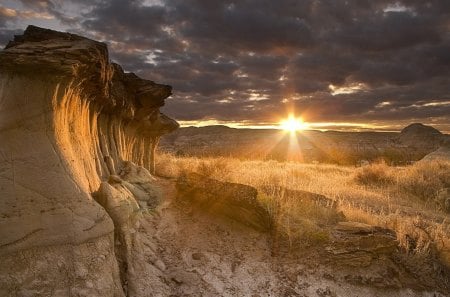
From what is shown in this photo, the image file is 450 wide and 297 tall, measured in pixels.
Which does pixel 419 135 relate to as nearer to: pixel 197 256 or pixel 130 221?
pixel 197 256

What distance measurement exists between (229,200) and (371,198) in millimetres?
7938

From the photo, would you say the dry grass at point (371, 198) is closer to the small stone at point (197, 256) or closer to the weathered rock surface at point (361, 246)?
the weathered rock surface at point (361, 246)

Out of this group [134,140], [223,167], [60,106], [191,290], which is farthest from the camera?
[223,167]

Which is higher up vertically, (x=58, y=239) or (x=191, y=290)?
(x=58, y=239)

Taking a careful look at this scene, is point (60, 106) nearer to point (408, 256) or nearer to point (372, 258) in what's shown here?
point (372, 258)

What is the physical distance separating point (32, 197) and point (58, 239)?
2.12 feet

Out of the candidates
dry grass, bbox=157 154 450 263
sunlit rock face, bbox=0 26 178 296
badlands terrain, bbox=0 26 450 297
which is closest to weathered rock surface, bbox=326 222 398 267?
badlands terrain, bbox=0 26 450 297

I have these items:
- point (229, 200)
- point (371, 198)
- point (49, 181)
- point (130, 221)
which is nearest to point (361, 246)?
point (229, 200)

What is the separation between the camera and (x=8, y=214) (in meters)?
4.89

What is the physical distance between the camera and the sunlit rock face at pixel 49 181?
15.7ft

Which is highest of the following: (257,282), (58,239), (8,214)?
(8,214)

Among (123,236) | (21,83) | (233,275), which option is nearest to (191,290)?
(233,275)

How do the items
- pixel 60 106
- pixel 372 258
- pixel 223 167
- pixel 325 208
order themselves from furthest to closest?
1. pixel 223 167
2. pixel 325 208
3. pixel 372 258
4. pixel 60 106

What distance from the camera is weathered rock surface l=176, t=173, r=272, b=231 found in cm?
788
